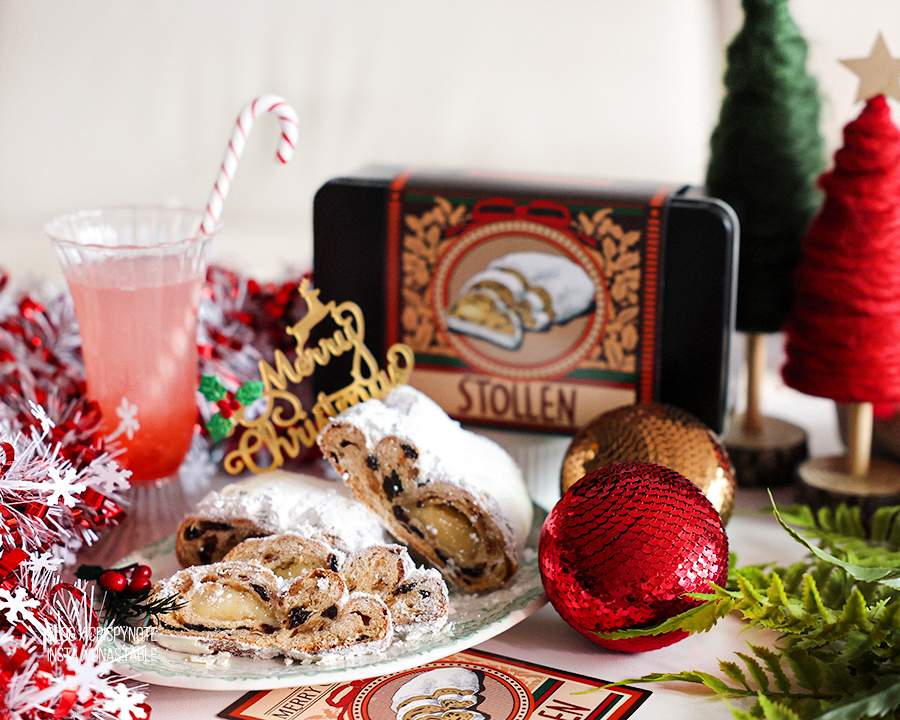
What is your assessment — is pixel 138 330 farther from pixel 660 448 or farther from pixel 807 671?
pixel 807 671

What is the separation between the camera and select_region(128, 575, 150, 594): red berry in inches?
33.9

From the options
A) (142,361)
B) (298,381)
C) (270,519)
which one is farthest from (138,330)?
(270,519)

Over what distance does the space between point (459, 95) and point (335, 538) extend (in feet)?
3.98

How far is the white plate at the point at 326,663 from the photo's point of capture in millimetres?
756

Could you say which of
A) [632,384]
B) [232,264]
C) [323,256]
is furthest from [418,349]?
[232,264]

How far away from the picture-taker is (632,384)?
3.73 ft

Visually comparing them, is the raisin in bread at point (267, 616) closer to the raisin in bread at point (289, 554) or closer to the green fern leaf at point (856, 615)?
the raisin in bread at point (289, 554)

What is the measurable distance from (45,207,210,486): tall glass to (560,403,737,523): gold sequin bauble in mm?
462

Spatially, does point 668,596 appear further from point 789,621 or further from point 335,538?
point 335,538

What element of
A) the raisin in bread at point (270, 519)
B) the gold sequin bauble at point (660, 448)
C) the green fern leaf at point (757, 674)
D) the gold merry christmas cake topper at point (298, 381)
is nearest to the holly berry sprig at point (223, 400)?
the gold merry christmas cake topper at point (298, 381)

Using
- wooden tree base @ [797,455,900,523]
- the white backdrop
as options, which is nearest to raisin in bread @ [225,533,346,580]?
wooden tree base @ [797,455,900,523]

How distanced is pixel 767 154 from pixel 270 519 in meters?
0.74

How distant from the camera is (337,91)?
1.97m

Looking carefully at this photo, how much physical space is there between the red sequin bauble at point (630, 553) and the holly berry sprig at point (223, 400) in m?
0.42
